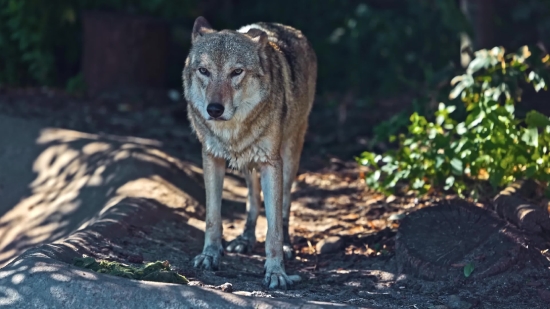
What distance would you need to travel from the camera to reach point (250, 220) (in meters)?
6.21

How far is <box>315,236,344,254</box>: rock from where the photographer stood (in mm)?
6117

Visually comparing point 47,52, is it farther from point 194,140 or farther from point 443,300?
point 443,300

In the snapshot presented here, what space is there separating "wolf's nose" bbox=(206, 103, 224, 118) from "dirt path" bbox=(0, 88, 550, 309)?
1009 millimetres

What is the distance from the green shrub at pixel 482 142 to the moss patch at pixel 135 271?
2705 millimetres

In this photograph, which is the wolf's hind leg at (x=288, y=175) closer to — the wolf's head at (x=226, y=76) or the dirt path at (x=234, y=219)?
→ the dirt path at (x=234, y=219)

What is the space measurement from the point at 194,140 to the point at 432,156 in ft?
11.9

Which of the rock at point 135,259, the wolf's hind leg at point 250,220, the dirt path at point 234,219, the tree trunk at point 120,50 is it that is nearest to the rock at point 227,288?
the dirt path at point 234,219

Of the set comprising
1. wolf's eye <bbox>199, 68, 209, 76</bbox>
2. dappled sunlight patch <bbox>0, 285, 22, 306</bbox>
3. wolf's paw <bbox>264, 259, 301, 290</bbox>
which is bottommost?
dappled sunlight patch <bbox>0, 285, 22, 306</bbox>

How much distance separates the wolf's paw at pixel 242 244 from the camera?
6066 millimetres

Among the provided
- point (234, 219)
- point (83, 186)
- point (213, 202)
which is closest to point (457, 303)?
point (213, 202)

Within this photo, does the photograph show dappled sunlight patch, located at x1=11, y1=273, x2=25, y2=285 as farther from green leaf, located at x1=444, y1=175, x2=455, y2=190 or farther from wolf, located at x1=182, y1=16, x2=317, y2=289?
green leaf, located at x1=444, y1=175, x2=455, y2=190

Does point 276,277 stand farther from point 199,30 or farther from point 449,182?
point 449,182

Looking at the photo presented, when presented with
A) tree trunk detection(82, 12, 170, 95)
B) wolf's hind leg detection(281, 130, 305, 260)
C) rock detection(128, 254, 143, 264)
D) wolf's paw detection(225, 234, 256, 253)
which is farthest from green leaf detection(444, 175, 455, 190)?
tree trunk detection(82, 12, 170, 95)

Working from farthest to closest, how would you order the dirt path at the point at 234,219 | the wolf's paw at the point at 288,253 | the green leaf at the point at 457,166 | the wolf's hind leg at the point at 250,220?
the green leaf at the point at 457,166, the wolf's hind leg at the point at 250,220, the wolf's paw at the point at 288,253, the dirt path at the point at 234,219
